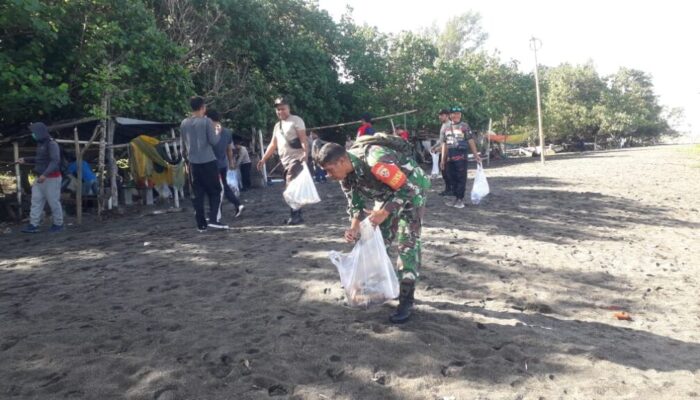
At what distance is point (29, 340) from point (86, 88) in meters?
8.26

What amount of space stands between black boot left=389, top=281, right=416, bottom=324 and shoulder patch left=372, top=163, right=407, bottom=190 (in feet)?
2.72

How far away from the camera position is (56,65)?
10.7 m

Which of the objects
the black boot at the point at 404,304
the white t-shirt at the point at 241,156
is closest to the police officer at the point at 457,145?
the black boot at the point at 404,304

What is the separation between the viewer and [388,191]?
3.44m

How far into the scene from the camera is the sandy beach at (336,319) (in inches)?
110

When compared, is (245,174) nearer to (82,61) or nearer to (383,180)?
(82,61)

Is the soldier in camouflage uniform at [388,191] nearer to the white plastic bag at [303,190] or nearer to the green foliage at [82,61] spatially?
the white plastic bag at [303,190]

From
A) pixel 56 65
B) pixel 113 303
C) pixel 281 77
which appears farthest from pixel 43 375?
pixel 281 77

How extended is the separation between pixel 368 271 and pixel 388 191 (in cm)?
62

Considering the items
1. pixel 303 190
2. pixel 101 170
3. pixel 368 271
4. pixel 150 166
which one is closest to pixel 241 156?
pixel 150 166

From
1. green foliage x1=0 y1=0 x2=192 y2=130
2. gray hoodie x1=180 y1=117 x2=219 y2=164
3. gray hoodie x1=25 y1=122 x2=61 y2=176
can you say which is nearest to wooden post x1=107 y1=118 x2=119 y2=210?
green foliage x1=0 y1=0 x2=192 y2=130

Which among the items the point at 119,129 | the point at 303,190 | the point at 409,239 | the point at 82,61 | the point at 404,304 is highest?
the point at 82,61

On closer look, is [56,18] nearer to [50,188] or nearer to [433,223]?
Result: [50,188]

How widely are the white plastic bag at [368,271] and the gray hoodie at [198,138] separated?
3719 mm
